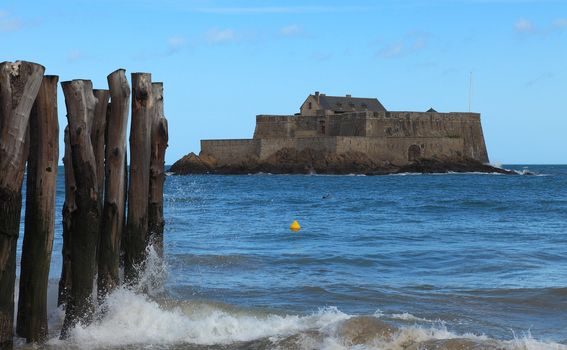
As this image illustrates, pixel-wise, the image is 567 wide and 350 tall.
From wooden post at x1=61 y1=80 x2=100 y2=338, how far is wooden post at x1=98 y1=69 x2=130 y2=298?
1.06ft

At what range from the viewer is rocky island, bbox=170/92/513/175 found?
6588 cm

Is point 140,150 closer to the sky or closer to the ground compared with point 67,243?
closer to the sky

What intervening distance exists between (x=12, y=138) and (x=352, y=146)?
59999 mm

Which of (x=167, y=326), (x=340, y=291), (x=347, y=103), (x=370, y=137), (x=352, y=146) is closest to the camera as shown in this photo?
(x=167, y=326)

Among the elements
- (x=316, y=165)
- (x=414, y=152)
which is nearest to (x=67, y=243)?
(x=316, y=165)

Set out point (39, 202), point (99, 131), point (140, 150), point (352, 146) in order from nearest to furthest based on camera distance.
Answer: point (39, 202)
point (99, 131)
point (140, 150)
point (352, 146)

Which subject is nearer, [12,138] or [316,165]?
[12,138]

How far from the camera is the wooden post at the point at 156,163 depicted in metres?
8.11

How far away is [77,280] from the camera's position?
6.96m

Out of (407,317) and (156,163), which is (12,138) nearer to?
(156,163)

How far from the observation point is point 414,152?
6856 centimetres

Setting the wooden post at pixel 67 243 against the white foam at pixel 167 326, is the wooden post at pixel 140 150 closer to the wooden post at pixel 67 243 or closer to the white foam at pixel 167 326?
the wooden post at pixel 67 243

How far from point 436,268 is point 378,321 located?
15.1ft

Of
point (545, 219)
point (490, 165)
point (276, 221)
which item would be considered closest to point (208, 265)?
point (276, 221)
